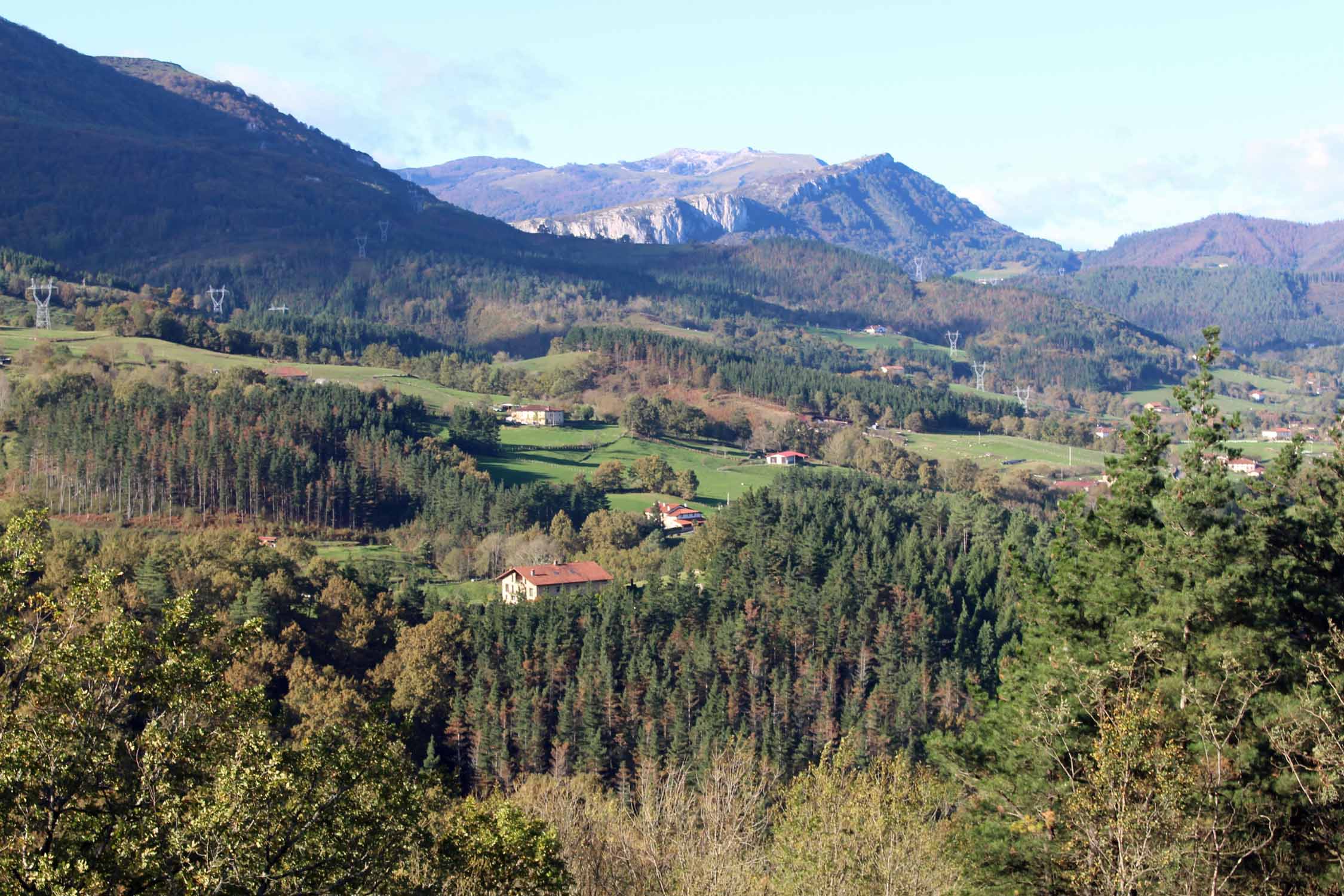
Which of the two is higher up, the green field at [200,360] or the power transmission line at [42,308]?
the power transmission line at [42,308]

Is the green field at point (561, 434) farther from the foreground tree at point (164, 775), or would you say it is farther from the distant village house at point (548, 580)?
the foreground tree at point (164, 775)

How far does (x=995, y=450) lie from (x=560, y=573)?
3486 inches

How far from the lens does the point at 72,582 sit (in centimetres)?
1517

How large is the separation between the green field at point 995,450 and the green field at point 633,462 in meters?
27.0

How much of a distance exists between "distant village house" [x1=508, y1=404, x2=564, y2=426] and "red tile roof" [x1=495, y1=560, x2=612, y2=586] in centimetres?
5505

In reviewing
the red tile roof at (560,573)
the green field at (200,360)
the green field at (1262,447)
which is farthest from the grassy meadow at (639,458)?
the green field at (1262,447)

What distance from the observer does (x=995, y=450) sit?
162000 millimetres

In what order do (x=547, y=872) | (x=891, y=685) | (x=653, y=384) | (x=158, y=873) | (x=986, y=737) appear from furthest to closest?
1. (x=653, y=384)
2. (x=891, y=685)
3. (x=986, y=737)
4. (x=547, y=872)
5. (x=158, y=873)

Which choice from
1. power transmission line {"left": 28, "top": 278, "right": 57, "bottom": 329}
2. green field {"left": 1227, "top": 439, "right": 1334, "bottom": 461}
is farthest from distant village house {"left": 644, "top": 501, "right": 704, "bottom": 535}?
power transmission line {"left": 28, "top": 278, "right": 57, "bottom": 329}

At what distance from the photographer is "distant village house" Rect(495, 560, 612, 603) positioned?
288 feet

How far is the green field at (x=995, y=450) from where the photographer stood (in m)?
153

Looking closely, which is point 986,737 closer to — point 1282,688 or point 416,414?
point 1282,688

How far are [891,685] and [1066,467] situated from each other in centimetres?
8787

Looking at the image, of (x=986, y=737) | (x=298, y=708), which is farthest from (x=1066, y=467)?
(x=986, y=737)
